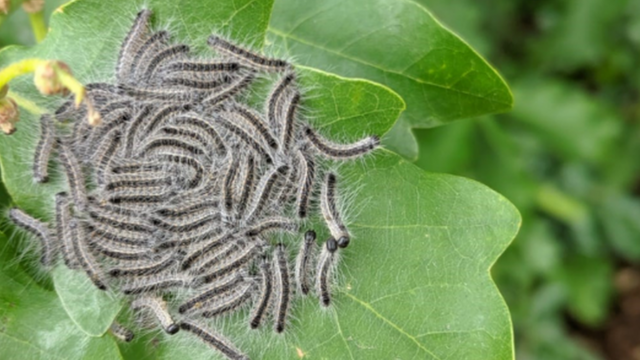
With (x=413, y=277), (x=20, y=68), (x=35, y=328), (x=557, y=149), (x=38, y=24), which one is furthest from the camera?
(x=557, y=149)

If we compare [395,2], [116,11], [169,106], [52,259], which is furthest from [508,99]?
[52,259]

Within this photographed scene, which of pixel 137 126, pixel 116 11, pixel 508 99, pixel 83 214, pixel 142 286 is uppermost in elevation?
pixel 116 11

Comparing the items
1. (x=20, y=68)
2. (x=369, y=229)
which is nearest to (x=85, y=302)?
(x=20, y=68)

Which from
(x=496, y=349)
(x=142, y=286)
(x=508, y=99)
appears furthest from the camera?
(x=508, y=99)

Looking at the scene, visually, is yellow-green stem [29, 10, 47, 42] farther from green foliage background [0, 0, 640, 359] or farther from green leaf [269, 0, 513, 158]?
green foliage background [0, 0, 640, 359]

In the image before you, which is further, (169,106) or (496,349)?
(169,106)

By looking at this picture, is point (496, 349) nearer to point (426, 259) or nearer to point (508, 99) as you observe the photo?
point (426, 259)

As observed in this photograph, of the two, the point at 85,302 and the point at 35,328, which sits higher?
the point at 85,302

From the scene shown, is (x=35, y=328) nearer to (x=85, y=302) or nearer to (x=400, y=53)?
(x=85, y=302)
